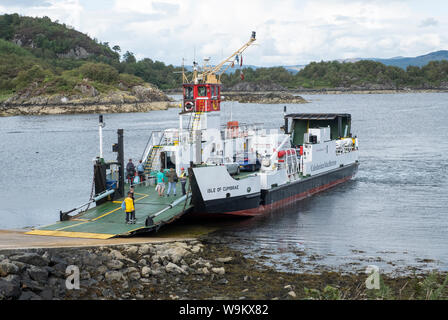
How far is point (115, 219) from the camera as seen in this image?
1872 centimetres

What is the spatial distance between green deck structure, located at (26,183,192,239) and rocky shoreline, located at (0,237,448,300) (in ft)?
5.07

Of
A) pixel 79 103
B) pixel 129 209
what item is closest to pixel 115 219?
pixel 129 209

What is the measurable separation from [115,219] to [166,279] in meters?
5.62

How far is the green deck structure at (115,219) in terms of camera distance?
674 inches

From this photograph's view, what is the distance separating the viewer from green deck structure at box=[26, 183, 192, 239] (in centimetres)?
1712

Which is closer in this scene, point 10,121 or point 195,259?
point 195,259

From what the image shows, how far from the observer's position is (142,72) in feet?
605

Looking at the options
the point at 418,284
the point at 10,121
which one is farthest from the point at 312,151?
the point at 10,121

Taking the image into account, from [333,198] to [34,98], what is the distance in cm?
10177

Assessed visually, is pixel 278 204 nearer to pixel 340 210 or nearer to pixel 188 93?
pixel 340 210

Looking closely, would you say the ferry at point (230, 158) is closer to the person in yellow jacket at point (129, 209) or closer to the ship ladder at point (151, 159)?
the ship ladder at point (151, 159)

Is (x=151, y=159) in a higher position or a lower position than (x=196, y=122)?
lower

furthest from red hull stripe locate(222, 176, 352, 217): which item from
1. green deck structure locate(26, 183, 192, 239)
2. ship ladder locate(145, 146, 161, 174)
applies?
ship ladder locate(145, 146, 161, 174)
